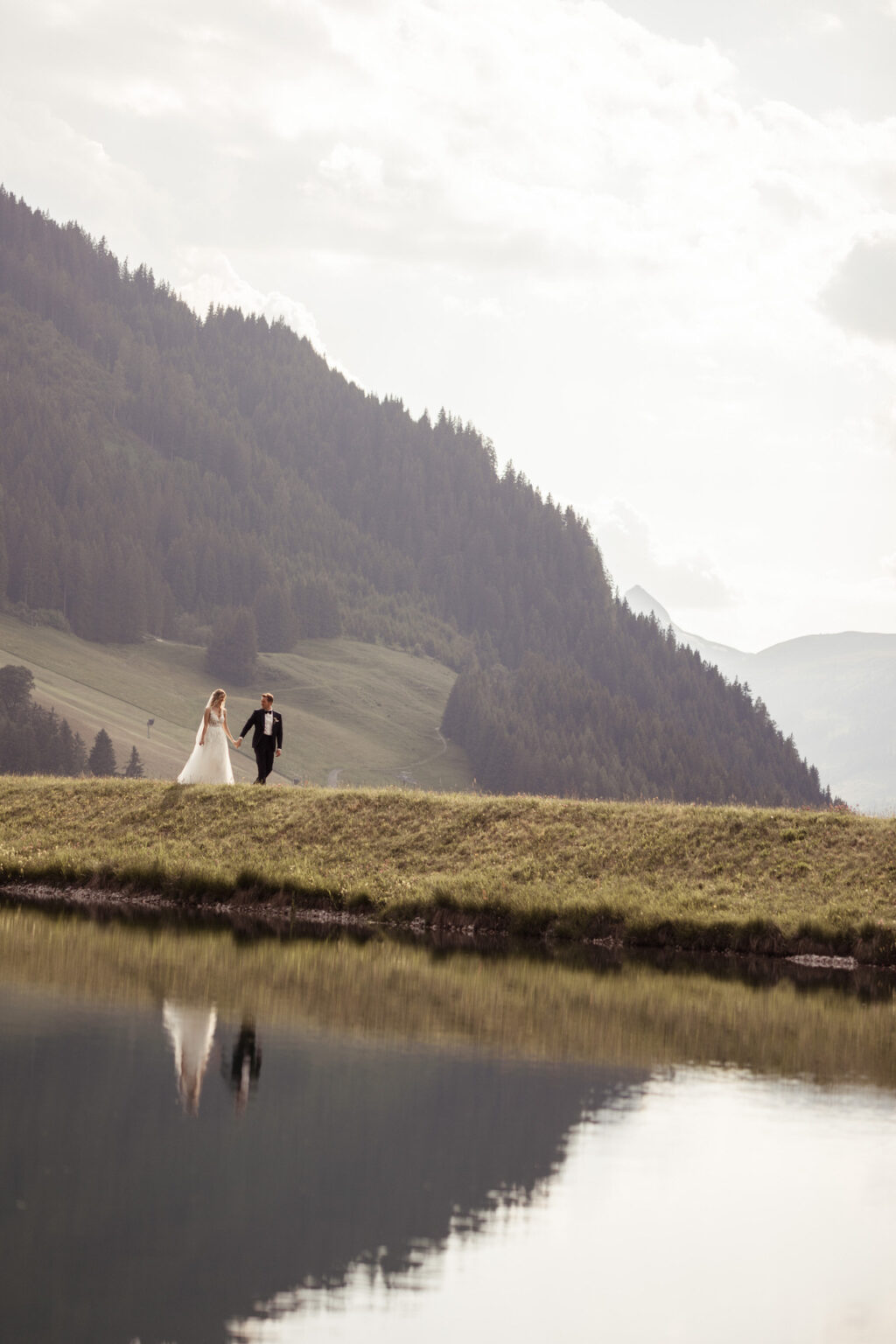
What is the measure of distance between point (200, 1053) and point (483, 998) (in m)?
5.87

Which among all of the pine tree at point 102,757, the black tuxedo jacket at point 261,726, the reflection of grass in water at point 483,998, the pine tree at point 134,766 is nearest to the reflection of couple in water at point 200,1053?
the reflection of grass in water at point 483,998

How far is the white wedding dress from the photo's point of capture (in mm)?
40656

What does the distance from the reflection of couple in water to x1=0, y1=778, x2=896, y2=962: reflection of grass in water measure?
479 inches

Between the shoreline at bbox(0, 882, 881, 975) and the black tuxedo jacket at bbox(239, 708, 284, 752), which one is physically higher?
the black tuxedo jacket at bbox(239, 708, 284, 752)

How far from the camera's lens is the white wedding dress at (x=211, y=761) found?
40.7 meters

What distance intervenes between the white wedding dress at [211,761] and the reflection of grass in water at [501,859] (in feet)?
3.27

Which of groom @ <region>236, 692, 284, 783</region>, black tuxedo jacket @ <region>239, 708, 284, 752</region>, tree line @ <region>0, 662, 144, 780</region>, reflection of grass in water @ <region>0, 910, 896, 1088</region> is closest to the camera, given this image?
reflection of grass in water @ <region>0, 910, 896, 1088</region>

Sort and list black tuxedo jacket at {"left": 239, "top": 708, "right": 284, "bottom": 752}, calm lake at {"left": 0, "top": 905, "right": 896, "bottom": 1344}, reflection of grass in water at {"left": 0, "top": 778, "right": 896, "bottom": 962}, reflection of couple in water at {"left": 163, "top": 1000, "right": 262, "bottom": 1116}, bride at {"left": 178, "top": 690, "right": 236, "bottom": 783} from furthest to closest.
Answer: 1. bride at {"left": 178, "top": 690, "right": 236, "bottom": 783}
2. black tuxedo jacket at {"left": 239, "top": 708, "right": 284, "bottom": 752}
3. reflection of grass in water at {"left": 0, "top": 778, "right": 896, "bottom": 962}
4. reflection of couple in water at {"left": 163, "top": 1000, "right": 262, "bottom": 1116}
5. calm lake at {"left": 0, "top": 905, "right": 896, "bottom": 1344}

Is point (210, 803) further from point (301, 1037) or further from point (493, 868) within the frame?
point (301, 1037)

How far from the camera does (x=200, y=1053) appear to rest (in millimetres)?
15719

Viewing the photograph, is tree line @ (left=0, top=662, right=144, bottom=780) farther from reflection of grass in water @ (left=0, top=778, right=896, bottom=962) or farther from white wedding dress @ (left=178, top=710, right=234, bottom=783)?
reflection of grass in water @ (left=0, top=778, right=896, bottom=962)

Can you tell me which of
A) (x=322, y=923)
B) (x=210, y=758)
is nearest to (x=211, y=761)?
(x=210, y=758)

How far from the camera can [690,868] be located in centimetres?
3189

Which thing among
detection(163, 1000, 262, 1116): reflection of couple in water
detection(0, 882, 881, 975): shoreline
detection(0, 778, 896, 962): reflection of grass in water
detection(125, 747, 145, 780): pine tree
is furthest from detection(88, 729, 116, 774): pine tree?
detection(163, 1000, 262, 1116): reflection of couple in water
